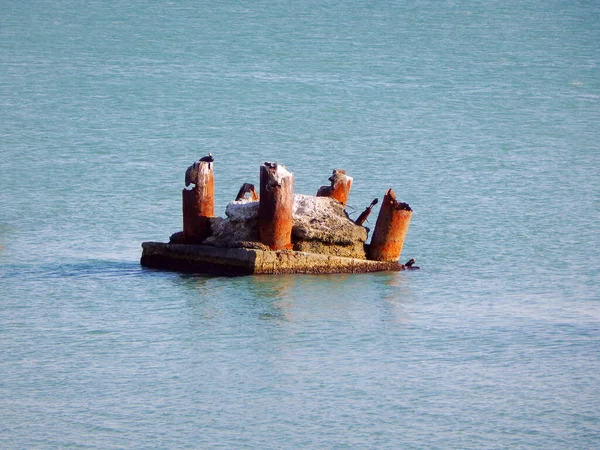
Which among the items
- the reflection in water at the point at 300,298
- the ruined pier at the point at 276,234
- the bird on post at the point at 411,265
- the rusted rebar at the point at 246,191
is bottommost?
the reflection in water at the point at 300,298

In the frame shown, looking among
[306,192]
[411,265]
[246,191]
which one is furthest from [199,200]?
[306,192]

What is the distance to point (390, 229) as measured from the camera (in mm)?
19719

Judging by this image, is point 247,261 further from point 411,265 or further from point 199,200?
point 411,265

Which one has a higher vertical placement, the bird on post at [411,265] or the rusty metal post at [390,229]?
the rusty metal post at [390,229]

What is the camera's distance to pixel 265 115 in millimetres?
38219

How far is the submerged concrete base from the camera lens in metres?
19.3

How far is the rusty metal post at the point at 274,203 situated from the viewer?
62.2ft

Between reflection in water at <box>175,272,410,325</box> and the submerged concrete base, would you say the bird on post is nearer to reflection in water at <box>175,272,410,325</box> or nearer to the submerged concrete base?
the submerged concrete base

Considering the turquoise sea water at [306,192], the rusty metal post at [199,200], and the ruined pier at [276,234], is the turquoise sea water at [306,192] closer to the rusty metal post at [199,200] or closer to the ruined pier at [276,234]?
the ruined pier at [276,234]

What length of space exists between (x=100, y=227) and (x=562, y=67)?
883 inches

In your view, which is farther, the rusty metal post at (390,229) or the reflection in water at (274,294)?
the rusty metal post at (390,229)

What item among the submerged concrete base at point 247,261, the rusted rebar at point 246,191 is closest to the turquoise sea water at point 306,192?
the submerged concrete base at point 247,261

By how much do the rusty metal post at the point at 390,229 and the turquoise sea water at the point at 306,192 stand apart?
22.8 inches

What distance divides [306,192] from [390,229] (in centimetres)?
923
